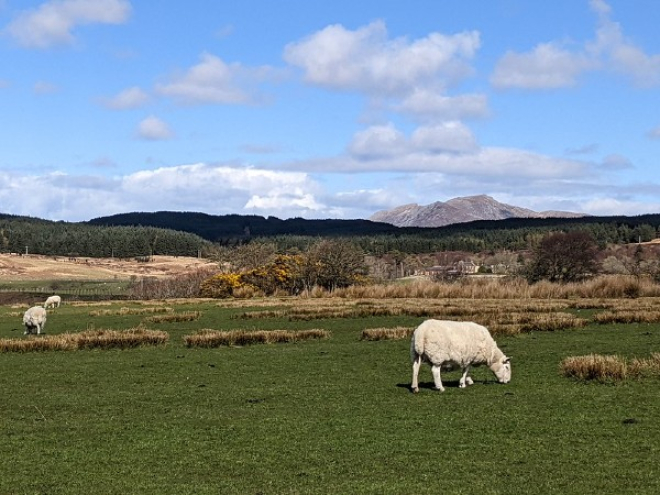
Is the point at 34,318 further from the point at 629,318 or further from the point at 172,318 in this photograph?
the point at 629,318

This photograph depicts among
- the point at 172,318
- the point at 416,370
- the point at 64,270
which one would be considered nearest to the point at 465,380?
the point at 416,370

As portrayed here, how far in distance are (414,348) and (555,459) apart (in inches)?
223

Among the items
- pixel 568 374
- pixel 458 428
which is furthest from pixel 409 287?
pixel 458 428

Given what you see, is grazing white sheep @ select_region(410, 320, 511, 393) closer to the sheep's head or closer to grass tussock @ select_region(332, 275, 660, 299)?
the sheep's head

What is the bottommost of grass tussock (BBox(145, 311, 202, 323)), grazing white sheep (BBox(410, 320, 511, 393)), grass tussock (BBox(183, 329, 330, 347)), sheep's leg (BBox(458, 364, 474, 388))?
grass tussock (BBox(145, 311, 202, 323))

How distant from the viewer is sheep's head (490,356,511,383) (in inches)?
695

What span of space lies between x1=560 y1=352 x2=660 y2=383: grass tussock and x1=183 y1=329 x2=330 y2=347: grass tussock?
13887mm

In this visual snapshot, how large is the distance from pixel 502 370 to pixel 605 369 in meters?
2.45

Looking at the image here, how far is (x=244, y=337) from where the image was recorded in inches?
1174

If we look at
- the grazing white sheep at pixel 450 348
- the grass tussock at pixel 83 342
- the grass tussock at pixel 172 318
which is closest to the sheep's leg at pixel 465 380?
the grazing white sheep at pixel 450 348

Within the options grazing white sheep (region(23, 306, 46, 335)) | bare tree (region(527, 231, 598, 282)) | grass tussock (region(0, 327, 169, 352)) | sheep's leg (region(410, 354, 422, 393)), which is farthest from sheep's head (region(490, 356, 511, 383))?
bare tree (region(527, 231, 598, 282))

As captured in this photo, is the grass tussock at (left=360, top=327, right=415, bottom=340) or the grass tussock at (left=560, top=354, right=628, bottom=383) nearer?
the grass tussock at (left=560, top=354, right=628, bottom=383)

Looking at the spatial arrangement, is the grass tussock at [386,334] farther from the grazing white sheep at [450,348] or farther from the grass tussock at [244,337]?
the grazing white sheep at [450,348]

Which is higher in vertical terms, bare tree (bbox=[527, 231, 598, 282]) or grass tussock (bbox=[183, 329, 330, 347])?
bare tree (bbox=[527, 231, 598, 282])
